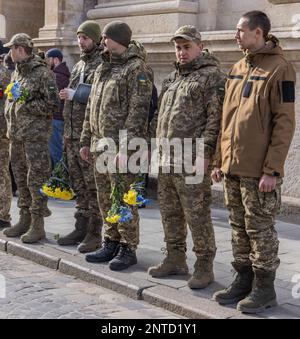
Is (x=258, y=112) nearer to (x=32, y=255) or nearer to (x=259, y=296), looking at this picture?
(x=259, y=296)

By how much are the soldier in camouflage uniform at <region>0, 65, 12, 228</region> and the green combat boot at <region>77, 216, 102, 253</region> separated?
1.36 m

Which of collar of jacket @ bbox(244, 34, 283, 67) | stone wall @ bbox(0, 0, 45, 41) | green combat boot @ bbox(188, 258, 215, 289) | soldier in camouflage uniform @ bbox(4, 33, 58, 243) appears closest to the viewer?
collar of jacket @ bbox(244, 34, 283, 67)

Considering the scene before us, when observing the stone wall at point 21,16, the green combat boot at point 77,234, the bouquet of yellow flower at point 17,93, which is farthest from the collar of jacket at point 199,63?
the stone wall at point 21,16

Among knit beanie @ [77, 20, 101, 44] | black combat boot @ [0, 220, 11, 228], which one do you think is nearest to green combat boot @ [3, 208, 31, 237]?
black combat boot @ [0, 220, 11, 228]

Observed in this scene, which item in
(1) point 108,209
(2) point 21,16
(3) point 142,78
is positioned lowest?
(1) point 108,209

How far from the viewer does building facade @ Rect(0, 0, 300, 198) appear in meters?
7.99

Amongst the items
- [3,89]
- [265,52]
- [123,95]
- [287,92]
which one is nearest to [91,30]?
[123,95]

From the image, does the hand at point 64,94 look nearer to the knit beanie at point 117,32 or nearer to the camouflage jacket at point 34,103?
the camouflage jacket at point 34,103

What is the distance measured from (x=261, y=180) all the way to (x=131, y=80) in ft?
5.40

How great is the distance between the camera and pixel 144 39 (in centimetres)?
977

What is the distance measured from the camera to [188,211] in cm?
505

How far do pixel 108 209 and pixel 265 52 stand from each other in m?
2.14

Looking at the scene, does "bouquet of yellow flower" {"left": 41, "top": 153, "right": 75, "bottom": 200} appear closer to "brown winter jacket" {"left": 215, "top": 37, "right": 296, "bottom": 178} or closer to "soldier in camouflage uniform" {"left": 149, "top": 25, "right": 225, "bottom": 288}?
"soldier in camouflage uniform" {"left": 149, "top": 25, "right": 225, "bottom": 288}
